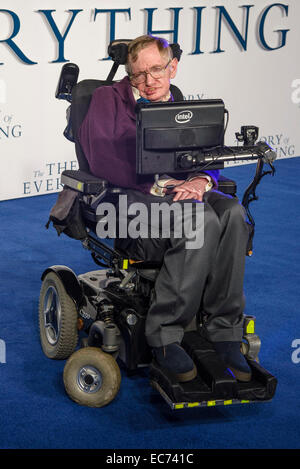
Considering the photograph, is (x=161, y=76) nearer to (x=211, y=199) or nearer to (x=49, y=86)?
(x=211, y=199)

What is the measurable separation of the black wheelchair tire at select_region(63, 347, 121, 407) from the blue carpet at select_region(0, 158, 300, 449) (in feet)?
0.14

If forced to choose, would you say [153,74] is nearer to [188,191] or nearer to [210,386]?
[188,191]

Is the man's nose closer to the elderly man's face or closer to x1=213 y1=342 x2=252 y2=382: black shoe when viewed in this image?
the elderly man's face

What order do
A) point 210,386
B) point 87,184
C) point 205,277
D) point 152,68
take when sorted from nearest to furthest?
point 210,386 → point 205,277 → point 87,184 → point 152,68

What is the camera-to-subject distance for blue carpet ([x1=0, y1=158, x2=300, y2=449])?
2527mm

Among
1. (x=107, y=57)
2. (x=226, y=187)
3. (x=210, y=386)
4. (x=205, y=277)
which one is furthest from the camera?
(x=107, y=57)

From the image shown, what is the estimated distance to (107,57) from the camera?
5.86m

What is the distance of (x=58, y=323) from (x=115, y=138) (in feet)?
Answer: 2.56

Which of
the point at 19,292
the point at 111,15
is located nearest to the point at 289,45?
the point at 111,15

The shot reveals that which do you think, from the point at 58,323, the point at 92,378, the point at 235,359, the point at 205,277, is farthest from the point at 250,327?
the point at 58,323

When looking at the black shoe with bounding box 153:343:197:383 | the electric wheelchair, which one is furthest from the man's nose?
the black shoe with bounding box 153:343:197:383

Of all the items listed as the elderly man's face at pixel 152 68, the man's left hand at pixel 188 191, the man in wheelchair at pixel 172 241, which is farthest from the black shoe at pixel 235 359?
the elderly man's face at pixel 152 68

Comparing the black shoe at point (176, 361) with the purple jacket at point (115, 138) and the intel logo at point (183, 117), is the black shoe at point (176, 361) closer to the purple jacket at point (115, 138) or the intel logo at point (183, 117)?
the purple jacket at point (115, 138)
